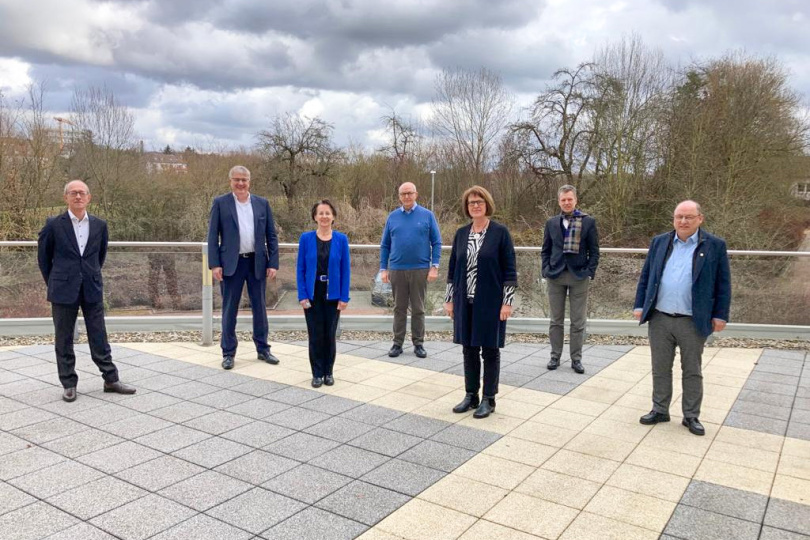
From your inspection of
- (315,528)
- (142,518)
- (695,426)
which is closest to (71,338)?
(142,518)

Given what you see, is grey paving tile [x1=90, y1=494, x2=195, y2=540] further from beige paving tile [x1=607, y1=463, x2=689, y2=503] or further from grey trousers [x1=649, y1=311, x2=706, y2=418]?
grey trousers [x1=649, y1=311, x2=706, y2=418]

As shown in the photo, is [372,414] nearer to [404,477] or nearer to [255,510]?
[404,477]

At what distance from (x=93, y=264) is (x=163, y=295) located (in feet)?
9.37

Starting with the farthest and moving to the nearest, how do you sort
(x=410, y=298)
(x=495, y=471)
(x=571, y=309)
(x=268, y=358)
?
1. (x=410, y=298)
2. (x=268, y=358)
3. (x=571, y=309)
4. (x=495, y=471)

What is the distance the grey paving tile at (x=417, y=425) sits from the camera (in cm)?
428

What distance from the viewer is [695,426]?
4383 millimetres

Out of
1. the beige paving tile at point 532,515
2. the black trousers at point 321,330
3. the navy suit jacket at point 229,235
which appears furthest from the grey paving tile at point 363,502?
the navy suit jacket at point 229,235

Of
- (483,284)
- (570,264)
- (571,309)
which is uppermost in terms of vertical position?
(570,264)

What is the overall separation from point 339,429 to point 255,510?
1.27 meters

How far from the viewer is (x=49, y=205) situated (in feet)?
56.4

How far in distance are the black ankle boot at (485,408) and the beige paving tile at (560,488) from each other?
1003 mm

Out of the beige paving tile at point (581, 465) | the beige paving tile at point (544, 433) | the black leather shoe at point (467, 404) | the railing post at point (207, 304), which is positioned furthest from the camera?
the railing post at point (207, 304)

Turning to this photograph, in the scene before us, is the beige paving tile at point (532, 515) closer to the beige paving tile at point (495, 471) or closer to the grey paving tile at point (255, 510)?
the beige paving tile at point (495, 471)

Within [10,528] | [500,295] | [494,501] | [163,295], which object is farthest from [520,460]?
[163,295]
